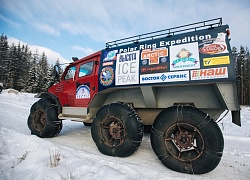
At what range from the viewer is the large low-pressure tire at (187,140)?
8.72 ft

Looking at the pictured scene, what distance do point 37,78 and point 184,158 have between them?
42052 millimetres

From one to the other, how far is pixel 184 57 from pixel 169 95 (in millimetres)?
914

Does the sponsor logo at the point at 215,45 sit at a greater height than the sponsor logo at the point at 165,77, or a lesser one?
greater

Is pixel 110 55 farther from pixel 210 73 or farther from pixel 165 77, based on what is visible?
pixel 210 73

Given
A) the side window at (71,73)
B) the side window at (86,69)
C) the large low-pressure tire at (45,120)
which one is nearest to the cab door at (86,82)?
the side window at (86,69)

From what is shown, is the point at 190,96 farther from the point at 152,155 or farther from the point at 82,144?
the point at 82,144

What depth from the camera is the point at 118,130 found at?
355 centimetres

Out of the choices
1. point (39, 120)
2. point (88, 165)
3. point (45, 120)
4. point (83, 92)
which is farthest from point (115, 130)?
point (39, 120)

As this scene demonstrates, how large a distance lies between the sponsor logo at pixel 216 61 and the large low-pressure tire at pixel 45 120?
4.56 meters

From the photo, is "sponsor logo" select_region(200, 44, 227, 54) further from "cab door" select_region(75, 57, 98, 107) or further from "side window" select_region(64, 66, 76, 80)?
"side window" select_region(64, 66, 76, 80)

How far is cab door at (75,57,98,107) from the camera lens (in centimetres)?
451

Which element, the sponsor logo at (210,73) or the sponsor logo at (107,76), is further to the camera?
the sponsor logo at (107,76)

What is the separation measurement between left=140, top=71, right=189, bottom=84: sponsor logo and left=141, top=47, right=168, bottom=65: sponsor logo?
32 cm

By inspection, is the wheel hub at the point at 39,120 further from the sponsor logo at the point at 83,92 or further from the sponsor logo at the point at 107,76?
the sponsor logo at the point at 107,76
